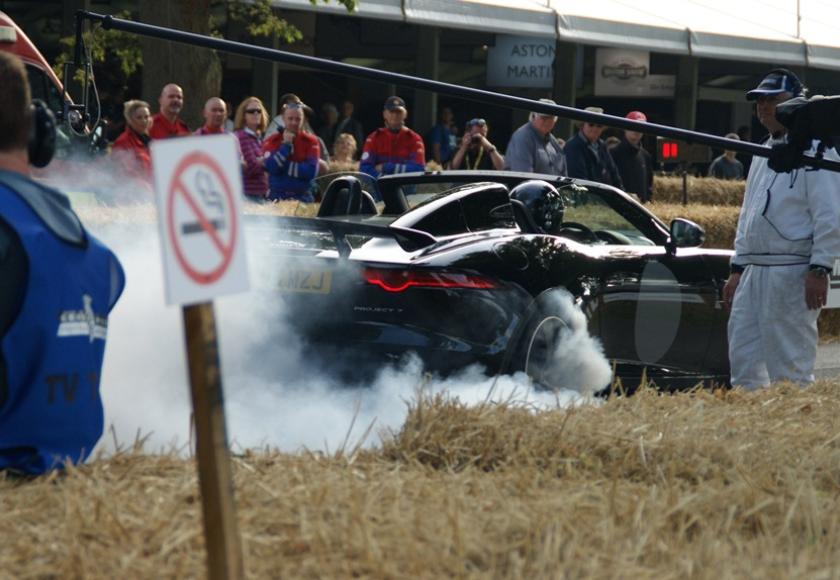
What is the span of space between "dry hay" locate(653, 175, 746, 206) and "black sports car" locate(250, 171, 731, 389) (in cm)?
1127

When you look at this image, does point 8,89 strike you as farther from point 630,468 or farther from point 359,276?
point 359,276

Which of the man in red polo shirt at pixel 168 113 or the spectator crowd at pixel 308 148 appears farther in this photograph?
the man in red polo shirt at pixel 168 113

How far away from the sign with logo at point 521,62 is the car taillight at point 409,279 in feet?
60.9

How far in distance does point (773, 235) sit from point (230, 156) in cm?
494

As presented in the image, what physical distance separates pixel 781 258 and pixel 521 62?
18181mm

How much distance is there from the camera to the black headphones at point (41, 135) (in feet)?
13.8

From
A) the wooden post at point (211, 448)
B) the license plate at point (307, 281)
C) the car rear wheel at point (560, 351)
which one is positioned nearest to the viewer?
the wooden post at point (211, 448)

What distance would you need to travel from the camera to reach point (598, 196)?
863cm

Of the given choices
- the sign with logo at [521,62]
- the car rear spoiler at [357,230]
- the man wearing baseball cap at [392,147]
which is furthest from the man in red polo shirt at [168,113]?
the sign with logo at [521,62]

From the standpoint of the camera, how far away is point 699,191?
20359mm

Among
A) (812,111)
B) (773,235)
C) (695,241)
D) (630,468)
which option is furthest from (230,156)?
(695,241)

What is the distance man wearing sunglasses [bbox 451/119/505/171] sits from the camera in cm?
1512

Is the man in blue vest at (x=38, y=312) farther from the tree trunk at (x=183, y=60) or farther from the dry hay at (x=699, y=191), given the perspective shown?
the dry hay at (x=699, y=191)

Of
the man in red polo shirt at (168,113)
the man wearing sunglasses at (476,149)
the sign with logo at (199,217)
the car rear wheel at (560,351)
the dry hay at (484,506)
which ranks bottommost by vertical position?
the car rear wheel at (560,351)
